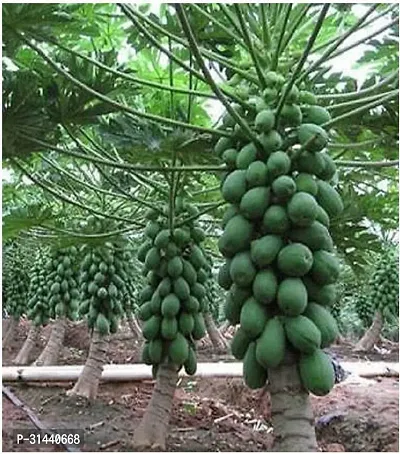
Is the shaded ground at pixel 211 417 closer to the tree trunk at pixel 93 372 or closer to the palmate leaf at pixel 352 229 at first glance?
the tree trunk at pixel 93 372

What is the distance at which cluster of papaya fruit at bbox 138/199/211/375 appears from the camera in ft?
9.08

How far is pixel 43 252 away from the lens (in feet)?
22.0

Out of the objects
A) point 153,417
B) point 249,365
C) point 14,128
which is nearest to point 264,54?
point 14,128

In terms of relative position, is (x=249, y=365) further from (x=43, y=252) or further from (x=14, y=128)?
(x=43, y=252)

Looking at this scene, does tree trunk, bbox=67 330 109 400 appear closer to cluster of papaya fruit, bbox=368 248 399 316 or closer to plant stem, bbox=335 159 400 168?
plant stem, bbox=335 159 400 168

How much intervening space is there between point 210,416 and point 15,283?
5.39 metres

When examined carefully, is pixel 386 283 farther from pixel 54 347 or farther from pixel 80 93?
pixel 80 93

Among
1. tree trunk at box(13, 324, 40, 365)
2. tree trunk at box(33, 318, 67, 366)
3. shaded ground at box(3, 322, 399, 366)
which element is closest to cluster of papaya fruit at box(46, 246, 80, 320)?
tree trunk at box(33, 318, 67, 366)

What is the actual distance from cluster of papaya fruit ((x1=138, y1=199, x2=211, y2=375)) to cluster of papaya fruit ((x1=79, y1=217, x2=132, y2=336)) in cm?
117

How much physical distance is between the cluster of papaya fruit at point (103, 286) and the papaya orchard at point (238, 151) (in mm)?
564

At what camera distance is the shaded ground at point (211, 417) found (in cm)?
305

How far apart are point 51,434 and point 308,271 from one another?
1305 millimetres

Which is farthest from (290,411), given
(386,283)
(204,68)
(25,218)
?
(386,283)

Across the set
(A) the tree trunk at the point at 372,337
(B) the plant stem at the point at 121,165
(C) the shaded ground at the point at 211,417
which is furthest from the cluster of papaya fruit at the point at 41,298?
(A) the tree trunk at the point at 372,337
